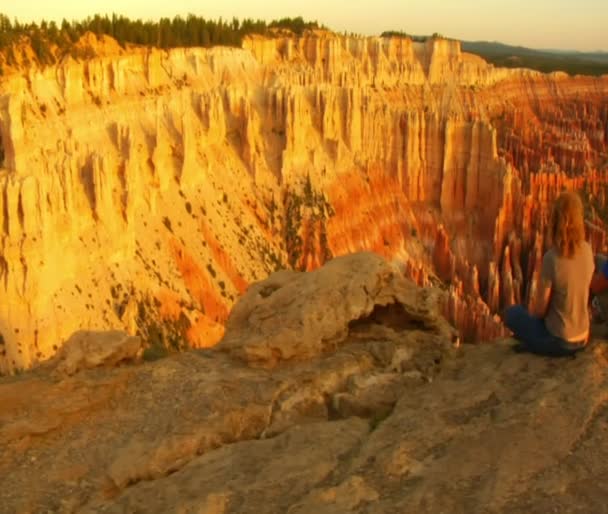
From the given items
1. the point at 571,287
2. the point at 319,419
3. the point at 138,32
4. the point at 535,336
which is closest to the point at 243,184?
the point at 138,32

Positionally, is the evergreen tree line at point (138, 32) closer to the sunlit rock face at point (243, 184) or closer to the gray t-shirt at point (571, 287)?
the sunlit rock face at point (243, 184)

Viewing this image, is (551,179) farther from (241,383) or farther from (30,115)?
(241,383)

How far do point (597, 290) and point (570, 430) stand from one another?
1934 mm

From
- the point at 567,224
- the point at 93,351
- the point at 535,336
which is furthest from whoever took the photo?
the point at 93,351

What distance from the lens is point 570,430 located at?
18.2 ft

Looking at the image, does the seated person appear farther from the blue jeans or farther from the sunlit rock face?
the sunlit rock face

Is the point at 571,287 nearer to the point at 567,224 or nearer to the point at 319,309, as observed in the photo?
the point at 567,224

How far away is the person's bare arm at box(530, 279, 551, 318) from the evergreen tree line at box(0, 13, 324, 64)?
2335cm

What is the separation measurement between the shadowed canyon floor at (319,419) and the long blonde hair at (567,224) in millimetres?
922

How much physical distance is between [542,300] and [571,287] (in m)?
0.30

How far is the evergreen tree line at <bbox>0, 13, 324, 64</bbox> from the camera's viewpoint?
27750mm

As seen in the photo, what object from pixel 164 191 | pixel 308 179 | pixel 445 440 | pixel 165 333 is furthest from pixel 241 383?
pixel 308 179

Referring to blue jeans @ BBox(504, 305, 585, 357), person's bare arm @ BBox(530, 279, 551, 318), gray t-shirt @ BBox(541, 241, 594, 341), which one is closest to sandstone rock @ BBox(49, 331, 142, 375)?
blue jeans @ BBox(504, 305, 585, 357)

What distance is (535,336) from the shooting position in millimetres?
6848
